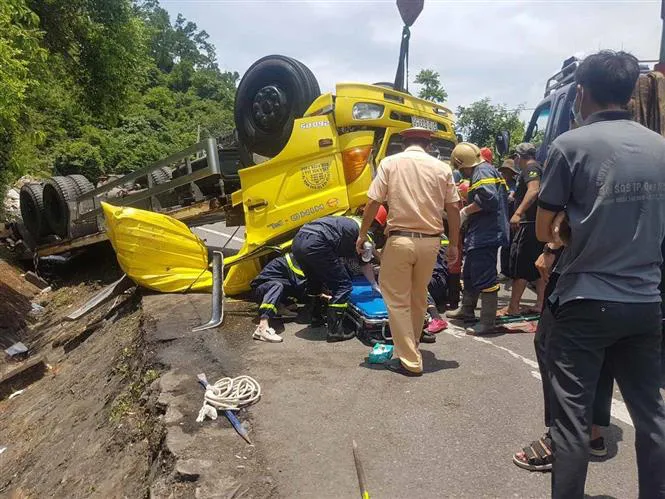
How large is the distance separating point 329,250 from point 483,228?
1.42 metres

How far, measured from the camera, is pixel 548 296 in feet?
7.35

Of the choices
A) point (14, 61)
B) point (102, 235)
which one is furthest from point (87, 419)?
point (102, 235)

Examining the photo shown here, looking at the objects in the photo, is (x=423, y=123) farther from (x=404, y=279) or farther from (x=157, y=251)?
(x=157, y=251)

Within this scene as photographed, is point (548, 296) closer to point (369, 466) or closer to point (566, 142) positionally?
point (566, 142)

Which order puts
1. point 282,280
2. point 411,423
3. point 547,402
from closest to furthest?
point 547,402, point 411,423, point 282,280

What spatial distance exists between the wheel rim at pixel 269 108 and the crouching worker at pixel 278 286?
1866mm

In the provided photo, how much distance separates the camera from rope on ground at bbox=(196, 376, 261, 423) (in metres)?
3.16

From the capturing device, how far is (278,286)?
4.83 m

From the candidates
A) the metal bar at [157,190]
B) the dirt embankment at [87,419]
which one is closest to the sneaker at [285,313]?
the dirt embankment at [87,419]

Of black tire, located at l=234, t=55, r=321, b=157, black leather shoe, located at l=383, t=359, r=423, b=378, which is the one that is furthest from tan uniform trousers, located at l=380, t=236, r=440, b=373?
black tire, located at l=234, t=55, r=321, b=157

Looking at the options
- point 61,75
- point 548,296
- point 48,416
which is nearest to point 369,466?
point 548,296

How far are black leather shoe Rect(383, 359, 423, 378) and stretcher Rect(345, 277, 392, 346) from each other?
0.48 metres

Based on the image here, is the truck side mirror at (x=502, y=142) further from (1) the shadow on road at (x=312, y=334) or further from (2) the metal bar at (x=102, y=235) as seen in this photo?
(1) the shadow on road at (x=312, y=334)

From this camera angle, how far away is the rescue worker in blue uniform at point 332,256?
455cm
